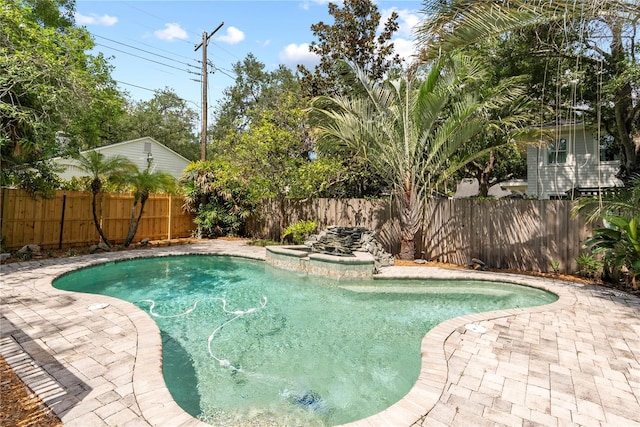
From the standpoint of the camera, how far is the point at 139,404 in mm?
Result: 2656

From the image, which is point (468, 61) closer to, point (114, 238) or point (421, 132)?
point (421, 132)

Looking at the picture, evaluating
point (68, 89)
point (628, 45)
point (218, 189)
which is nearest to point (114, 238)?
point (218, 189)

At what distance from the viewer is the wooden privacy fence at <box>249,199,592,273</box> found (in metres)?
7.98

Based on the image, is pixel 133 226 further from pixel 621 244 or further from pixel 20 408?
pixel 621 244

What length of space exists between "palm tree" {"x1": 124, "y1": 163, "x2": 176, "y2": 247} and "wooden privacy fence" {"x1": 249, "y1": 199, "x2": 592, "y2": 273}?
21.8ft

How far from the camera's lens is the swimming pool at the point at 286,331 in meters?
3.25

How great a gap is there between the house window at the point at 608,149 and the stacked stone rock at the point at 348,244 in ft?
40.0


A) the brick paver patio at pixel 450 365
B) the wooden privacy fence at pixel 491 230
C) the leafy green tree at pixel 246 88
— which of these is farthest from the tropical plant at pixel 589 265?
the leafy green tree at pixel 246 88

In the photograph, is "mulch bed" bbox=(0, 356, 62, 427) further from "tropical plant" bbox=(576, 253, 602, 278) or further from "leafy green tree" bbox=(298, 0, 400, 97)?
"leafy green tree" bbox=(298, 0, 400, 97)

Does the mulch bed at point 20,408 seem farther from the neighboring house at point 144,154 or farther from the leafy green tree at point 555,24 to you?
the neighboring house at point 144,154

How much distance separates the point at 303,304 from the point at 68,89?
7.43m

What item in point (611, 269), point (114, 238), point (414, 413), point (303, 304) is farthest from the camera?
point (114, 238)

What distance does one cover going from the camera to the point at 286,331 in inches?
198

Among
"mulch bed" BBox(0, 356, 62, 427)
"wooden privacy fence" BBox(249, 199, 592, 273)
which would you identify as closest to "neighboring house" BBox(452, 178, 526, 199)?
"wooden privacy fence" BBox(249, 199, 592, 273)
